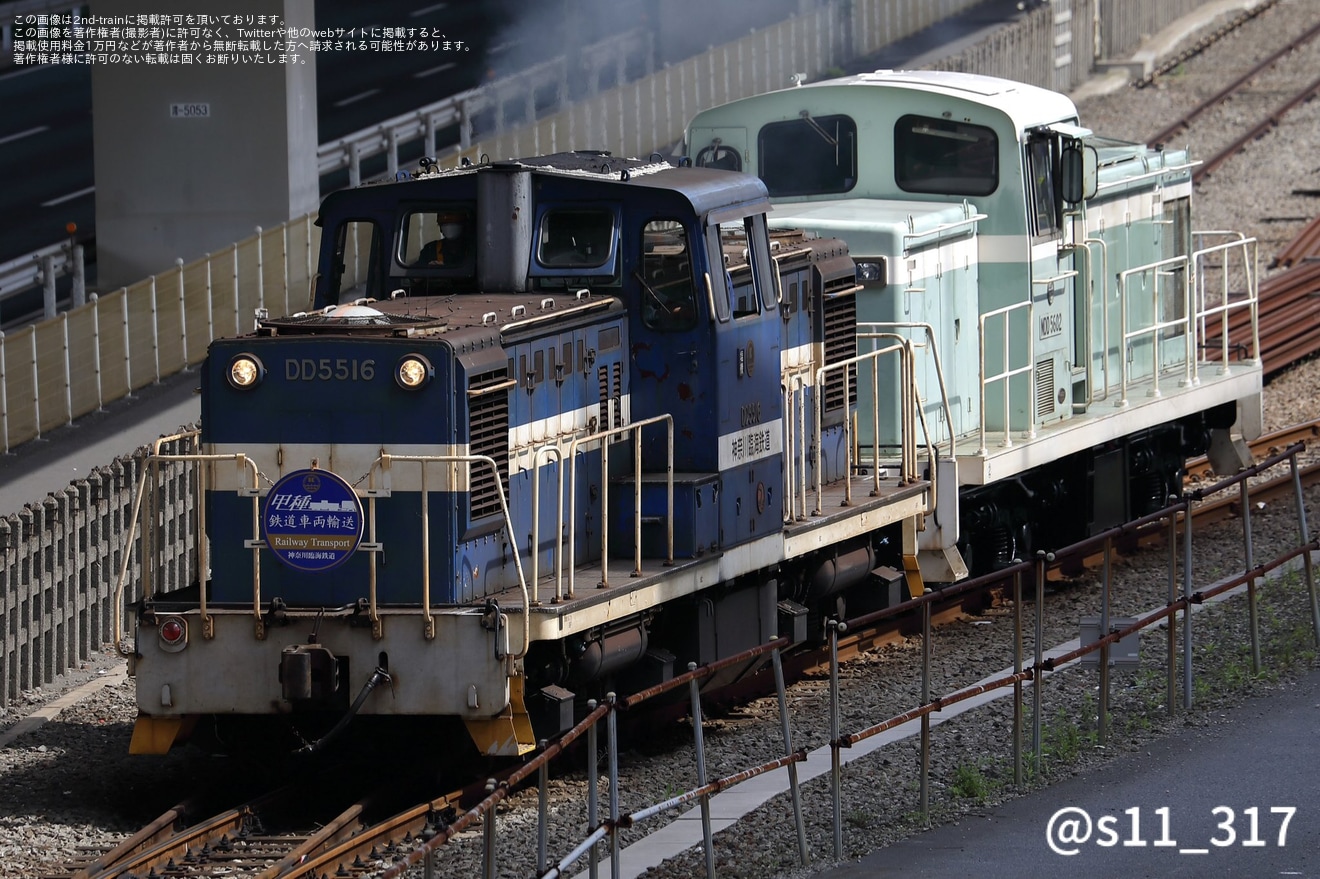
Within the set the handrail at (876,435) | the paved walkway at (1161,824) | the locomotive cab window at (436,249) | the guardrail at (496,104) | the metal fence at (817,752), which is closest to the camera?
the metal fence at (817,752)

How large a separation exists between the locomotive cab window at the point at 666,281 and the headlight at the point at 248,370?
233 cm

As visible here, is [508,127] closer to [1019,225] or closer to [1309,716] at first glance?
[1019,225]

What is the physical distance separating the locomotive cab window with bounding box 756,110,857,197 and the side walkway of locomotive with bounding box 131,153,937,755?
7.19 ft

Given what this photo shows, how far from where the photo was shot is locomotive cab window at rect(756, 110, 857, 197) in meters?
17.0

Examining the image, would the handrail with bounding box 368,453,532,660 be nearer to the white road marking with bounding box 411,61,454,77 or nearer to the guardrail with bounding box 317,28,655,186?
the guardrail with bounding box 317,28,655,186

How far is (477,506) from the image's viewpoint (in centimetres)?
1172

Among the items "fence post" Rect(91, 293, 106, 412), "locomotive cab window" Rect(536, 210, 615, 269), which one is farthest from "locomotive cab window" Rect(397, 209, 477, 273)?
"fence post" Rect(91, 293, 106, 412)

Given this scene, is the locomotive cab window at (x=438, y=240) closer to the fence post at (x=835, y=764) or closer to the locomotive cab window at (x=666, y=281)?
the locomotive cab window at (x=666, y=281)

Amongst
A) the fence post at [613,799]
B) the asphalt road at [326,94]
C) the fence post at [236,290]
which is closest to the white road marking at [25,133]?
the asphalt road at [326,94]

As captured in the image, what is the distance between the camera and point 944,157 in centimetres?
1684

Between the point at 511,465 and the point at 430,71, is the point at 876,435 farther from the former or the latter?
the point at 430,71

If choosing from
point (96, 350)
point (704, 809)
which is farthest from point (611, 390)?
point (96, 350)

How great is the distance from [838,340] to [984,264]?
224 cm

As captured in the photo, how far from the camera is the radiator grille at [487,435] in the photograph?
38.0 feet
